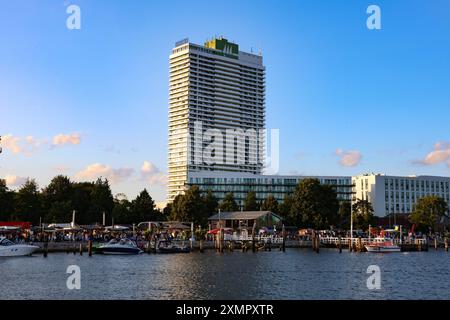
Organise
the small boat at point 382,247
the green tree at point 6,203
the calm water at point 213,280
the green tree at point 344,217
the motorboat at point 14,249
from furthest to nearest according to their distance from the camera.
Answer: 1. the green tree at point 344,217
2. the green tree at point 6,203
3. the small boat at point 382,247
4. the motorboat at point 14,249
5. the calm water at point 213,280

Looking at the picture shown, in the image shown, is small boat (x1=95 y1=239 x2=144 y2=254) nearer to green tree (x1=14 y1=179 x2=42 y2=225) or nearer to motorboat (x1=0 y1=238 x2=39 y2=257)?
motorboat (x1=0 y1=238 x2=39 y2=257)

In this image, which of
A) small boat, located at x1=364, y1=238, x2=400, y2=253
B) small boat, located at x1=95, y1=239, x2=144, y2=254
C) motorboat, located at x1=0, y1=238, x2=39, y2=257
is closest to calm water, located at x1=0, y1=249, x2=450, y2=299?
motorboat, located at x1=0, y1=238, x2=39, y2=257

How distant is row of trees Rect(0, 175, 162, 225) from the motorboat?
125 feet

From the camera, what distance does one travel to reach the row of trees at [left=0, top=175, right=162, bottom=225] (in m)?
144

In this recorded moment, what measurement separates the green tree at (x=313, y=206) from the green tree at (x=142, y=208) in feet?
151

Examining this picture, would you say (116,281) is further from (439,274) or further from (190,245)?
(190,245)

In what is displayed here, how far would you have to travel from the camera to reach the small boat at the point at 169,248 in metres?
109

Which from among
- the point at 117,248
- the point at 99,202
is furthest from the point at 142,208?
the point at 117,248

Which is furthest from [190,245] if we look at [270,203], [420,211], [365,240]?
[420,211]

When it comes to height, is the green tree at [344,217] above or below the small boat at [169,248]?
above

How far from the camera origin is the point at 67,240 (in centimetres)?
11075

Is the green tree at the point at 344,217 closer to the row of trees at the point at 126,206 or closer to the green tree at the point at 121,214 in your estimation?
the row of trees at the point at 126,206

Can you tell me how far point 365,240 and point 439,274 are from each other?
60438mm

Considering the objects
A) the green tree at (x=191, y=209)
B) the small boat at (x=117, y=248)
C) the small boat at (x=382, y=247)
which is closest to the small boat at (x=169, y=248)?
the small boat at (x=117, y=248)
